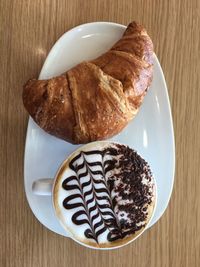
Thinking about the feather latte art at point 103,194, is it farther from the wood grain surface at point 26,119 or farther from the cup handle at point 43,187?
the wood grain surface at point 26,119

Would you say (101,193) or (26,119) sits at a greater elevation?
(26,119)

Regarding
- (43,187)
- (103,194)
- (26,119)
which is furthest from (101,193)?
(26,119)

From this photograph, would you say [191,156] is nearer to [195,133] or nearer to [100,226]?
[195,133]

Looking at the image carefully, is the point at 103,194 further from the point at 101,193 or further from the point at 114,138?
the point at 114,138

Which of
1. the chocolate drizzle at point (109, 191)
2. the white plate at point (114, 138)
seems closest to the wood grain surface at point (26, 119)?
the white plate at point (114, 138)

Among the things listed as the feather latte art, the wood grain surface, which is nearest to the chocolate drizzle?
the feather latte art

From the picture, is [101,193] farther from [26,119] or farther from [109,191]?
[26,119]

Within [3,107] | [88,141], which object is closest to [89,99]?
[88,141]
